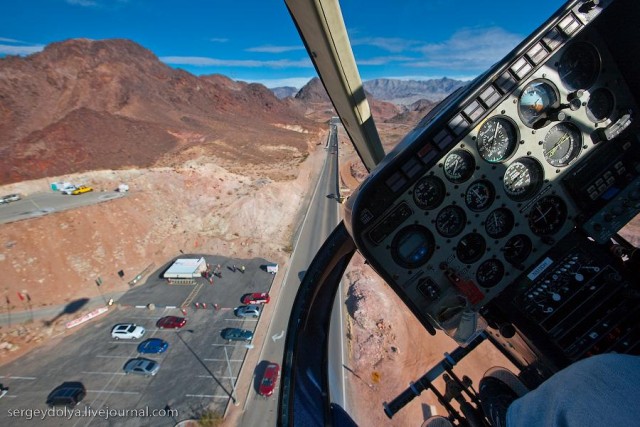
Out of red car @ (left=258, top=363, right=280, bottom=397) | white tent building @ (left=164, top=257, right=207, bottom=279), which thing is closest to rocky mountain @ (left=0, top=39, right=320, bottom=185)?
white tent building @ (left=164, top=257, right=207, bottom=279)

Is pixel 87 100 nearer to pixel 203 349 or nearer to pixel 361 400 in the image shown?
pixel 203 349

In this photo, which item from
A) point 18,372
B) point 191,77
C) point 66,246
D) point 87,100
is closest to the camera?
point 18,372

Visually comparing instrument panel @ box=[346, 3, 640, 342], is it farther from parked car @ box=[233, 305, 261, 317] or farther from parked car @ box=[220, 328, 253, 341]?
parked car @ box=[233, 305, 261, 317]

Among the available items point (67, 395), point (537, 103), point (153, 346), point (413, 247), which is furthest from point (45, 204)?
point (537, 103)

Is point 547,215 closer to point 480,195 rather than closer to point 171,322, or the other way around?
point 480,195

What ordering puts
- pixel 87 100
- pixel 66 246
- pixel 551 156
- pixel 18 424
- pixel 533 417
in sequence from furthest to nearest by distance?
1. pixel 87 100
2. pixel 66 246
3. pixel 18 424
4. pixel 551 156
5. pixel 533 417

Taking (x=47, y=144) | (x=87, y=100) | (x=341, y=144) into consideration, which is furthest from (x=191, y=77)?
(x=47, y=144)
